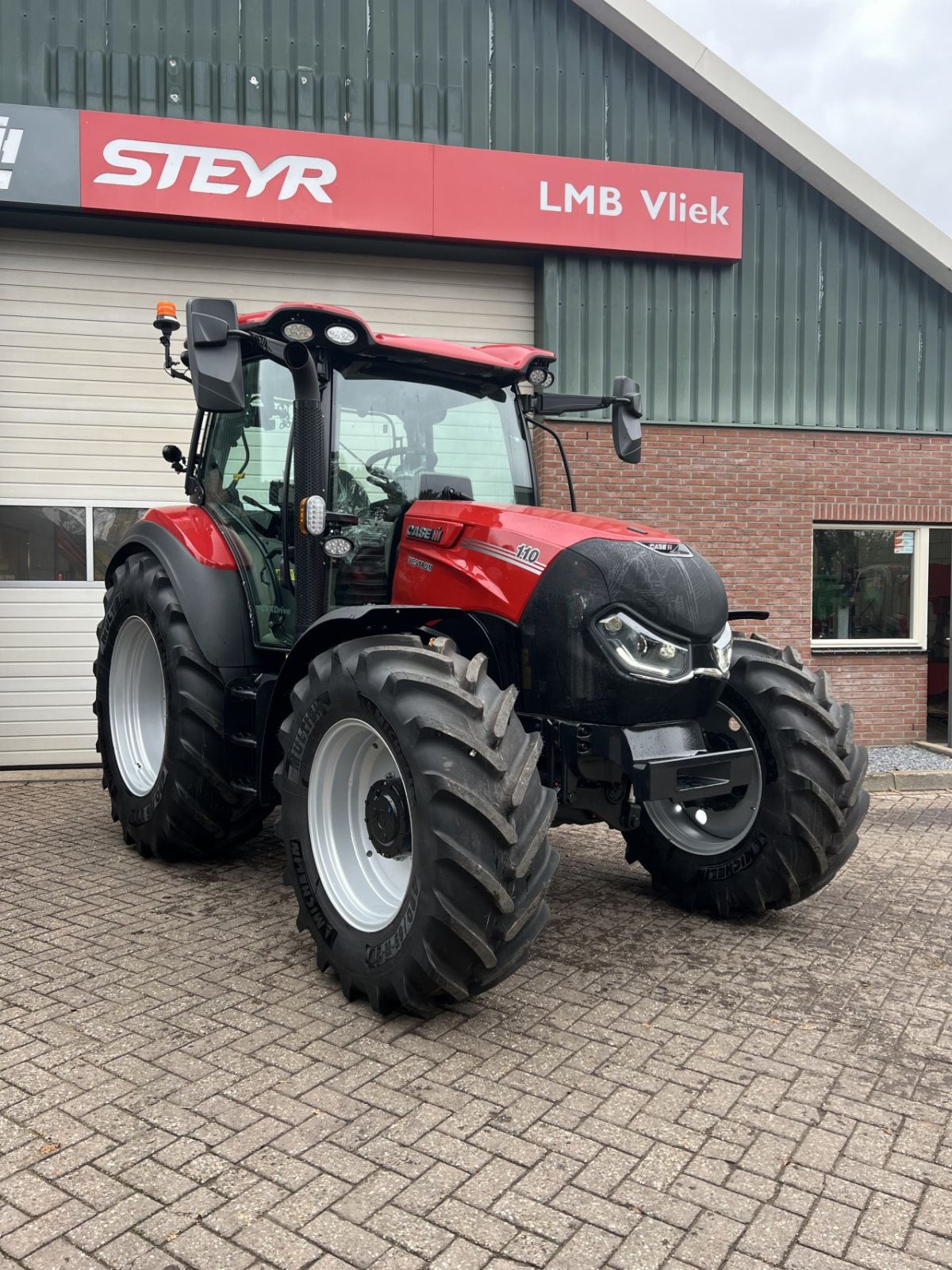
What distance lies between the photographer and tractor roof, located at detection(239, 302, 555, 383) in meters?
4.36

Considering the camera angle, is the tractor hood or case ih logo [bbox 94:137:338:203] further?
case ih logo [bbox 94:137:338:203]

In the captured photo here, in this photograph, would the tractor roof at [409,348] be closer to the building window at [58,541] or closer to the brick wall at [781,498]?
the brick wall at [781,498]

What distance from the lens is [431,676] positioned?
11.3 feet

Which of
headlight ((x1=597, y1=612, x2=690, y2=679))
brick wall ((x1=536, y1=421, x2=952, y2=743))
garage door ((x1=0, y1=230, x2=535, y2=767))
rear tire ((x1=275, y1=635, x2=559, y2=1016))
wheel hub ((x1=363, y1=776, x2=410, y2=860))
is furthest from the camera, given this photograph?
brick wall ((x1=536, y1=421, x2=952, y2=743))

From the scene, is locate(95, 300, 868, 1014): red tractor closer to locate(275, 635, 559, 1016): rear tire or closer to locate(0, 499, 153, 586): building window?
locate(275, 635, 559, 1016): rear tire

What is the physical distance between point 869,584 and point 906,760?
6.25ft

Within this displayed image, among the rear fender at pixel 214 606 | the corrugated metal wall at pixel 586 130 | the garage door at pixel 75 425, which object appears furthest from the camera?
the garage door at pixel 75 425

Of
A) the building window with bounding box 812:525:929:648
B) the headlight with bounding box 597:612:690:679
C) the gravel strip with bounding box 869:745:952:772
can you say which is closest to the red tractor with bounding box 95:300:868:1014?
the headlight with bounding box 597:612:690:679

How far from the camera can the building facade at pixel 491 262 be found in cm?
809

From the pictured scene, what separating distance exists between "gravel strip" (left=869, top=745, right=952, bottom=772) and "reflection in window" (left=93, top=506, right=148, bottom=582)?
6752 mm

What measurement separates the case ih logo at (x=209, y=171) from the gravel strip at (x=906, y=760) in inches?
265

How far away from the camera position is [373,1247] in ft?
7.63

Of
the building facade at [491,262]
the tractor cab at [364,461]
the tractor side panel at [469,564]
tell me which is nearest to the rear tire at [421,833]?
the tractor side panel at [469,564]

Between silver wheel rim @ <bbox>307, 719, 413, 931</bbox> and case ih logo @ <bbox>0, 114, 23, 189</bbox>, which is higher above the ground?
case ih logo @ <bbox>0, 114, 23, 189</bbox>
